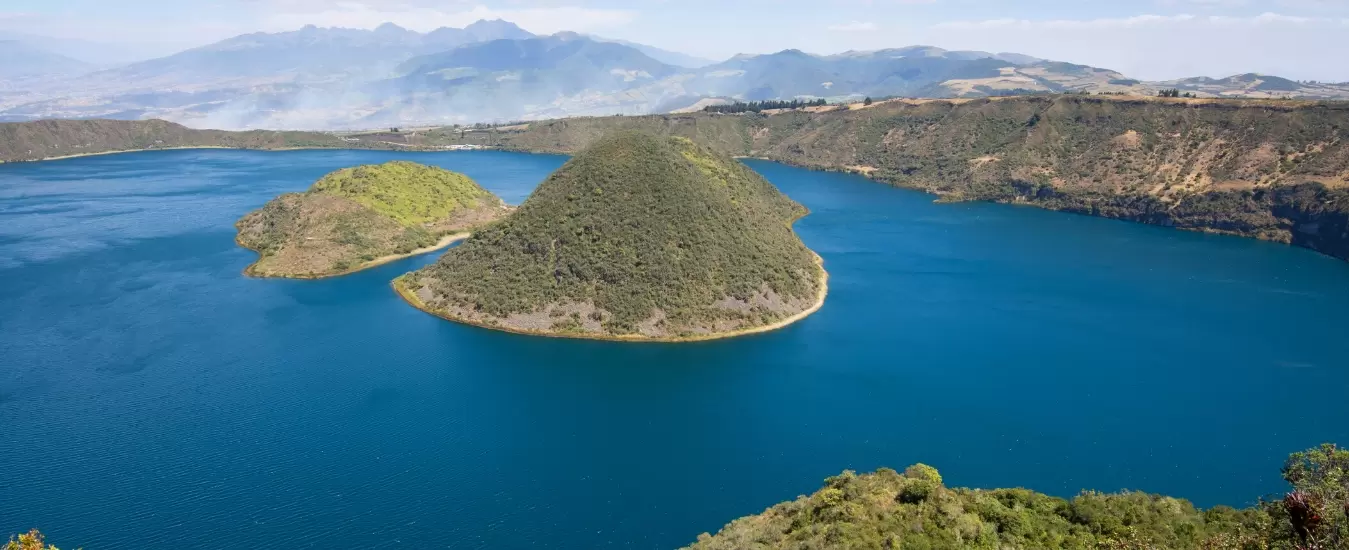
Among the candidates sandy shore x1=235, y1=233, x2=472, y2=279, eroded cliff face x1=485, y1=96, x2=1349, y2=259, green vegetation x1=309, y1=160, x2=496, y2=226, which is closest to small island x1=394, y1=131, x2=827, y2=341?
sandy shore x1=235, y1=233, x2=472, y2=279

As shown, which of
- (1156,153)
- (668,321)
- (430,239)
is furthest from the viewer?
(1156,153)

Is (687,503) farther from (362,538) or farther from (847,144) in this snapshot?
(847,144)

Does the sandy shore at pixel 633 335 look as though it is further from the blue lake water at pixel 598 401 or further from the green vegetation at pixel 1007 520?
the green vegetation at pixel 1007 520

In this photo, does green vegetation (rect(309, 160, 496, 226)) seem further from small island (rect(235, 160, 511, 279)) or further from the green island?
the green island

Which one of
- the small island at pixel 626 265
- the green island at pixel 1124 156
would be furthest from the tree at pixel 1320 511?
the green island at pixel 1124 156

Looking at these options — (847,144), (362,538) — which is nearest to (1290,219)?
(847,144)

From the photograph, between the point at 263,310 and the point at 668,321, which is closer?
the point at 668,321

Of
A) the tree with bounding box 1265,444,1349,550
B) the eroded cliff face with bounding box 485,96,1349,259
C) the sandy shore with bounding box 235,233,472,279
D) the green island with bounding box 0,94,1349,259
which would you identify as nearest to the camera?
the tree with bounding box 1265,444,1349,550
